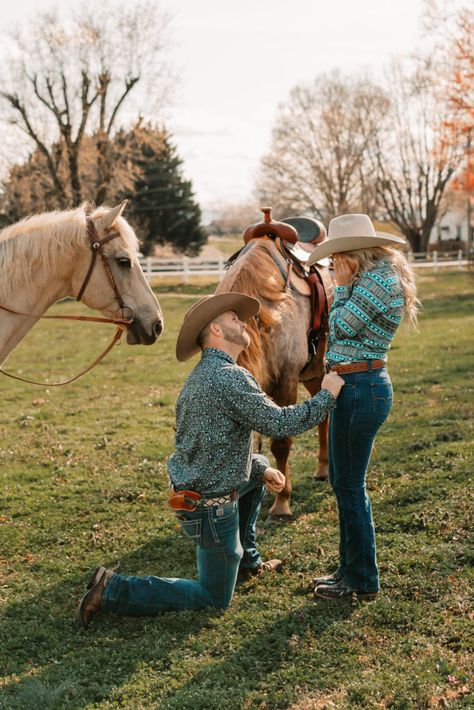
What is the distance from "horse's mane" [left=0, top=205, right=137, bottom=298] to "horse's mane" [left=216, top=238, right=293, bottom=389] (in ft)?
3.89

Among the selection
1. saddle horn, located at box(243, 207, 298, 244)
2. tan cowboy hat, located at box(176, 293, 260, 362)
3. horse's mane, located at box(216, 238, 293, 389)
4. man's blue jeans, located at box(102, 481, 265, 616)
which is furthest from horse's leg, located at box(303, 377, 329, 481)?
tan cowboy hat, located at box(176, 293, 260, 362)

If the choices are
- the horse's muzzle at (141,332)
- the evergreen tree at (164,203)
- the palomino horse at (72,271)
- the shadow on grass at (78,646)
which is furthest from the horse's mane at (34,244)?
the evergreen tree at (164,203)

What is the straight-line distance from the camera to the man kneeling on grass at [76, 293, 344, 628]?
12.8 ft

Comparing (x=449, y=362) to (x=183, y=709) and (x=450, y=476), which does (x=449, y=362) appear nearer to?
(x=450, y=476)

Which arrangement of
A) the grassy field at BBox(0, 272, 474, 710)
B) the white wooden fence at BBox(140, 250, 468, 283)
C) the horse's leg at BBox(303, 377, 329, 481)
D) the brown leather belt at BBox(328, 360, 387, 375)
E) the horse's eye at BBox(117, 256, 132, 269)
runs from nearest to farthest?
the grassy field at BBox(0, 272, 474, 710) < the brown leather belt at BBox(328, 360, 387, 375) < the horse's eye at BBox(117, 256, 132, 269) < the horse's leg at BBox(303, 377, 329, 481) < the white wooden fence at BBox(140, 250, 468, 283)

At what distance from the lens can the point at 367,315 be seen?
3984 mm

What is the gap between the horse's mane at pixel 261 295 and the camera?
17.0 feet

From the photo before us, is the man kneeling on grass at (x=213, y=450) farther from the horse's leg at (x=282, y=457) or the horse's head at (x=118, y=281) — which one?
the horse's leg at (x=282, y=457)

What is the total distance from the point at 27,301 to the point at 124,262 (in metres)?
0.75

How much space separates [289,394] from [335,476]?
5.64 feet

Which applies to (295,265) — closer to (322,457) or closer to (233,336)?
(322,457)

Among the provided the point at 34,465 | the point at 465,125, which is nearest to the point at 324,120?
the point at 465,125

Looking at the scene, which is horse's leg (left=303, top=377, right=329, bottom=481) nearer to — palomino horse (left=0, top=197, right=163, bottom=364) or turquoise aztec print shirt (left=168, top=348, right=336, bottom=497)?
palomino horse (left=0, top=197, right=163, bottom=364)

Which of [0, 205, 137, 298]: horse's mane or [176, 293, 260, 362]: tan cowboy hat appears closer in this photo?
[176, 293, 260, 362]: tan cowboy hat
